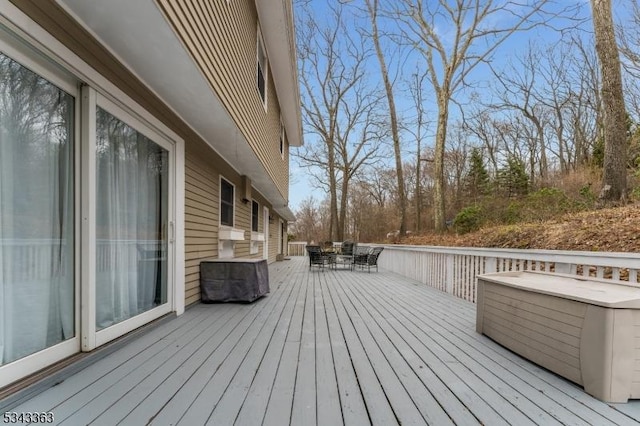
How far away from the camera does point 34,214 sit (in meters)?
2.05

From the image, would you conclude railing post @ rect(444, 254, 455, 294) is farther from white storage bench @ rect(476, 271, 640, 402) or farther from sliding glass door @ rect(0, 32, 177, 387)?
sliding glass door @ rect(0, 32, 177, 387)

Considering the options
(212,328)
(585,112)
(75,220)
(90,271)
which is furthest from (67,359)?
(585,112)

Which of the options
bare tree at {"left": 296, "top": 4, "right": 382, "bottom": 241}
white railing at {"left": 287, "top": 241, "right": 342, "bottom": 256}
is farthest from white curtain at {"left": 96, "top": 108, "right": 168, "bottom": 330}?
white railing at {"left": 287, "top": 241, "right": 342, "bottom": 256}

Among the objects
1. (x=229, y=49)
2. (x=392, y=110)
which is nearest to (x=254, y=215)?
(x=229, y=49)

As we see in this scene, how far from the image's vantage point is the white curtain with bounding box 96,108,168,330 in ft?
8.75

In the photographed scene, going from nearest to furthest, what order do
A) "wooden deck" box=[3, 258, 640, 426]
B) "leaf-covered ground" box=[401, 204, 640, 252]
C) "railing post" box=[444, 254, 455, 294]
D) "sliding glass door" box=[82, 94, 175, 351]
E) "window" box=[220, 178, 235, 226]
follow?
1. "wooden deck" box=[3, 258, 640, 426]
2. "sliding glass door" box=[82, 94, 175, 351]
3. "leaf-covered ground" box=[401, 204, 640, 252]
4. "railing post" box=[444, 254, 455, 294]
5. "window" box=[220, 178, 235, 226]

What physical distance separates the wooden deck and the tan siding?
2.43m

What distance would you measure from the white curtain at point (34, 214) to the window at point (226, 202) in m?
3.71

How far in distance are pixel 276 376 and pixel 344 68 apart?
16.7 metres

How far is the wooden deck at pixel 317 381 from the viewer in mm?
1822

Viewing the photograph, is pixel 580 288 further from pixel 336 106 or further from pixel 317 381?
pixel 336 106

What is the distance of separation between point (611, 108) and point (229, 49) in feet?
21.0

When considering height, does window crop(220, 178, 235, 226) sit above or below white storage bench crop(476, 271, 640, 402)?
above

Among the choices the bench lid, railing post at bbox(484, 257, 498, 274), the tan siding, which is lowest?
railing post at bbox(484, 257, 498, 274)
